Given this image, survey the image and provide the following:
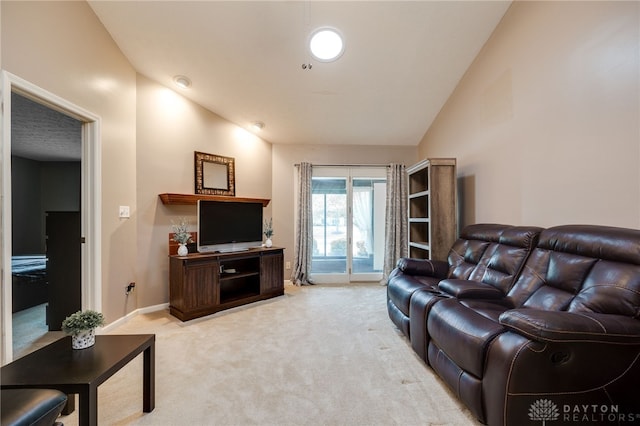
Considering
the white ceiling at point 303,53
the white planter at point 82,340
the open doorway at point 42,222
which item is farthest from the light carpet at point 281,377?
the white ceiling at point 303,53

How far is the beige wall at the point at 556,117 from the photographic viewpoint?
174 cm

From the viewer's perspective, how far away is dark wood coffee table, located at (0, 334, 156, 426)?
48.1 inches

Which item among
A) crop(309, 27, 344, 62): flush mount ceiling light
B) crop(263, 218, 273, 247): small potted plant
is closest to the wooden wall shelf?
crop(263, 218, 273, 247): small potted plant

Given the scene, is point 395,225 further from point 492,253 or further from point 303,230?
point 492,253

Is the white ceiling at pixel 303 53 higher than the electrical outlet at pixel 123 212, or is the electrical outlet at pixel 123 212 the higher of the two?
the white ceiling at pixel 303 53

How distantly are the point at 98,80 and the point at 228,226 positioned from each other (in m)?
2.04

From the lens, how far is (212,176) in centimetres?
394

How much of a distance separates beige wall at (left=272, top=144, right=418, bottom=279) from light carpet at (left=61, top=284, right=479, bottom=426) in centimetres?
186

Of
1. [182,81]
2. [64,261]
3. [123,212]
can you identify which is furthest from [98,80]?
[64,261]

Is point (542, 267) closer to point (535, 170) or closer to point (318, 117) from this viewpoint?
point (535, 170)

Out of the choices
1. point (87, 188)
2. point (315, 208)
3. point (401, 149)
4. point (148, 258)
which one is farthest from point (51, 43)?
point (401, 149)

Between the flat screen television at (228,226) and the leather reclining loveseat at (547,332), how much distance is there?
2495mm

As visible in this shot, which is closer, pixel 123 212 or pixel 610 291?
pixel 610 291

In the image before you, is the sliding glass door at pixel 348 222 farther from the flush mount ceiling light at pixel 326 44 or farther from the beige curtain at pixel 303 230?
the flush mount ceiling light at pixel 326 44
